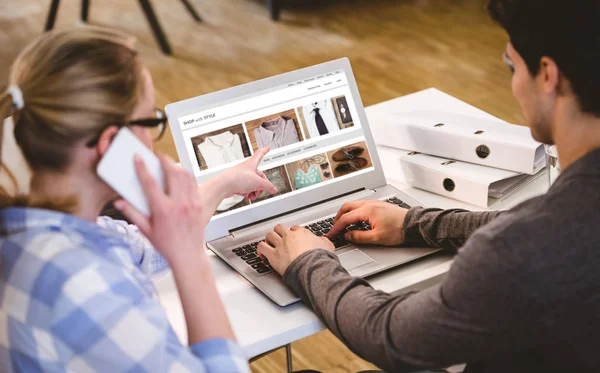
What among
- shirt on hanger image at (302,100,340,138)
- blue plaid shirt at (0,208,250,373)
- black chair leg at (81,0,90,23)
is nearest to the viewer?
blue plaid shirt at (0,208,250,373)

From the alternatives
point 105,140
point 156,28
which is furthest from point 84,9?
point 105,140

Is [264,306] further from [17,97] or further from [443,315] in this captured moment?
[17,97]

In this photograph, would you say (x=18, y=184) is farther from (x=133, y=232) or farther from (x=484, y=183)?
(x=484, y=183)

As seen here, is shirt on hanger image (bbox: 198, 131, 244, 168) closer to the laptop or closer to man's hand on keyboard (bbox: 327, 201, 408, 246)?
the laptop

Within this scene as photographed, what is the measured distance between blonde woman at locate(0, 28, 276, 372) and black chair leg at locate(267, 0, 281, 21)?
3746 mm

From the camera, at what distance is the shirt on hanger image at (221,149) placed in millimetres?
1541

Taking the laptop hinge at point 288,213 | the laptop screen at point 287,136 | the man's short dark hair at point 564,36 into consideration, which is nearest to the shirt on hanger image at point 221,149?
the laptop screen at point 287,136

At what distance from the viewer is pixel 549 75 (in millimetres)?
1068

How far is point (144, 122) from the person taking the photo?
110 centimetres

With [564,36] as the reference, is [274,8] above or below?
below

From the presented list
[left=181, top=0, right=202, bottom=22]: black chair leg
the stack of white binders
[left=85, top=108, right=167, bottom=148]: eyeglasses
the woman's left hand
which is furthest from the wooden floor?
[left=85, top=108, right=167, bottom=148]: eyeglasses

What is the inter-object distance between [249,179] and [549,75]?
613mm

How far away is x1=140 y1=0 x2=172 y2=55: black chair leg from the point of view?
14.1 ft

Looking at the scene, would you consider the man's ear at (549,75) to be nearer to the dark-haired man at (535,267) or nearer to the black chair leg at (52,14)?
the dark-haired man at (535,267)
